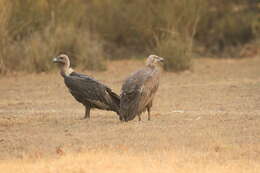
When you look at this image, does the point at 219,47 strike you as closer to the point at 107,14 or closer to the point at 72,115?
the point at 107,14

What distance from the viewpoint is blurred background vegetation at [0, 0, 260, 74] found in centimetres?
1927

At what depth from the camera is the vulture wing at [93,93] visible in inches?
447

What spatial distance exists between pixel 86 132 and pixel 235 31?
15.8 meters

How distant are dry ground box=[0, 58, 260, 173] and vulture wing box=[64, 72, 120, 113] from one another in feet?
0.95

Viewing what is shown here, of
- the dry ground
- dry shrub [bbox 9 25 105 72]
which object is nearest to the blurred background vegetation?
dry shrub [bbox 9 25 105 72]

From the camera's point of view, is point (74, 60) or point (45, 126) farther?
point (74, 60)

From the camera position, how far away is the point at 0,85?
17.1 m

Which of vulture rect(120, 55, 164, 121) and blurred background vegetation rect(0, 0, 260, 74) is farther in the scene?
blurred background vegetation rect(0, 0, 260, 74)

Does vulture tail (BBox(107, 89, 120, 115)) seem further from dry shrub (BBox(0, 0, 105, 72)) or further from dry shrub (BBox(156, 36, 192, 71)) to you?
dry shrub (BBox(156, 36, 192, 71))

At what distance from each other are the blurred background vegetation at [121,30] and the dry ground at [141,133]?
9.45ft

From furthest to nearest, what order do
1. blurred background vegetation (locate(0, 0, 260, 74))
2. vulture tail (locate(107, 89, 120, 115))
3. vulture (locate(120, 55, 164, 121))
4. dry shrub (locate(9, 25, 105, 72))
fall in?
blurred background vegetation (locate(0, 0, 260, 74)) → dry shrub (locate(9, 25, 105, 72)) → vulture tail (locate(107, 89, 120, 115)) → vulture (locate(120, 55, 164, 121))

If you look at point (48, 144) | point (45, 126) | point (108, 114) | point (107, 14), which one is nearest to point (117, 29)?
point (107, 14)

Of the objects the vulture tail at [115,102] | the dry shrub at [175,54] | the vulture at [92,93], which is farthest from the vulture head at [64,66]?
the dry shrub at [175,54]

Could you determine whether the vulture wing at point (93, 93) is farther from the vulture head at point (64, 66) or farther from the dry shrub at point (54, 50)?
the dry shrub at point (54, 50)
